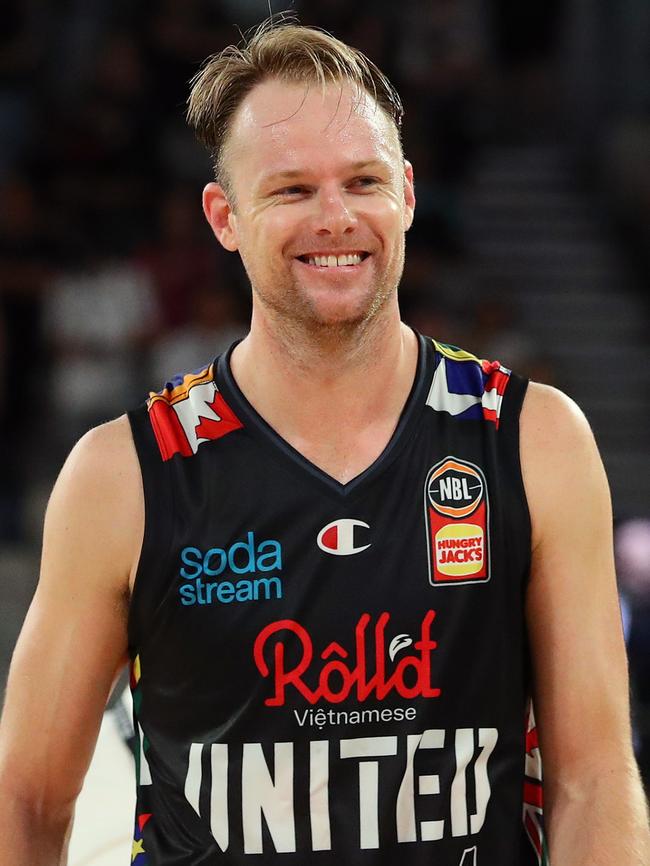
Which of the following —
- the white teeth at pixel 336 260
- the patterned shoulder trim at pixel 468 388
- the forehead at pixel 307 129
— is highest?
the forehead at pixel 307 129

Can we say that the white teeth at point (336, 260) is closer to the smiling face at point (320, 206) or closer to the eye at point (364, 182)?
the smiling face at point (320, 206)

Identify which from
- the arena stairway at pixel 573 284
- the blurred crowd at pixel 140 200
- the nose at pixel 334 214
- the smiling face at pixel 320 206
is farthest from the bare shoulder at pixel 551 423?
the arena stairway at pixel 573 284

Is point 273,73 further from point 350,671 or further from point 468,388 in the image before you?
point 350,671

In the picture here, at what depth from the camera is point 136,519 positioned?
2.07m

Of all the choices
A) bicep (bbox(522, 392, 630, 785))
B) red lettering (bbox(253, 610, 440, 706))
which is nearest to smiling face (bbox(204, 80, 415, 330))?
Answer: bicep (bbox(522, 392, 630, 785))

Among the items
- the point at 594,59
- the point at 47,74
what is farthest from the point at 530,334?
the point at 47,74

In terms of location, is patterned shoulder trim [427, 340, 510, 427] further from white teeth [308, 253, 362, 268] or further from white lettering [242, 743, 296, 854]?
white lettering [242, 743, 296, 854]

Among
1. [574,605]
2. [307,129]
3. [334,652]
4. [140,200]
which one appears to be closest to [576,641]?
[574,605]

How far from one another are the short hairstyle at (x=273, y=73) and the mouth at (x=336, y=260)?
241 mm

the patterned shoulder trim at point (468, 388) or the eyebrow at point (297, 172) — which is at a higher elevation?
the eyebrow at point (297, 172)

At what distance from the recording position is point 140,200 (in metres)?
6.78

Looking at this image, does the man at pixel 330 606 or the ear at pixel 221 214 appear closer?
the man at pixel 330 606

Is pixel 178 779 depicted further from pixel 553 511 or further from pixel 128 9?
pixel 128 9

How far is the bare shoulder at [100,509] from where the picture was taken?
2.04m
